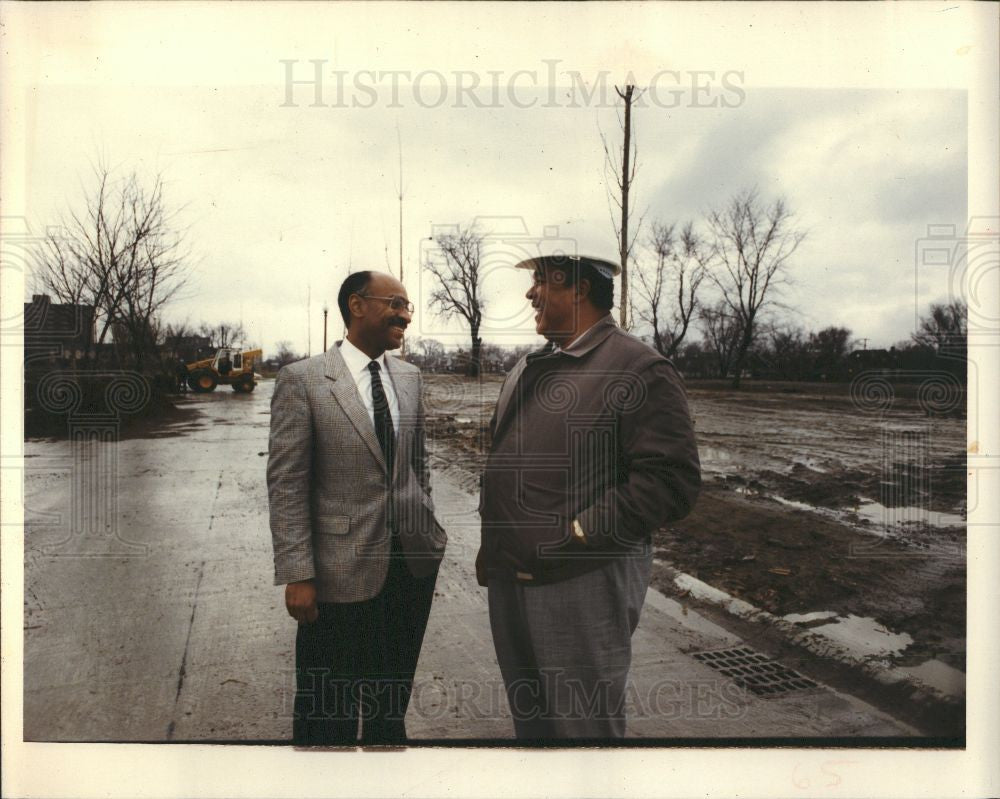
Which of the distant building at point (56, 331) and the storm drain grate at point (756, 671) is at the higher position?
the distant building at point (56, 331)

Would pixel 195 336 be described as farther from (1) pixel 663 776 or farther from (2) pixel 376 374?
(1) pixel 663 776

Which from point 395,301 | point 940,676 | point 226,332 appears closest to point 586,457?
point 395,301

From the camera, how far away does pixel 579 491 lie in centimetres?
247

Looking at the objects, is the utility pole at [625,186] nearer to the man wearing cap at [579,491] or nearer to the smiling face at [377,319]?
the man wearing cap at [579,491]

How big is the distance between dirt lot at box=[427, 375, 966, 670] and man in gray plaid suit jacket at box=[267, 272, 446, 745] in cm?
32

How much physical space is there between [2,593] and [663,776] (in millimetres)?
2880

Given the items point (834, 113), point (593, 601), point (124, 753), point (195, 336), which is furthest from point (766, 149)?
point (124, 753)

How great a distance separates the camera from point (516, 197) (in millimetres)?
2959

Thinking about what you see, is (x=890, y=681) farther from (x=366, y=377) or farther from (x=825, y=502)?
(x=366, y=377)

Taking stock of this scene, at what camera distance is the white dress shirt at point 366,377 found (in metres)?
2.49

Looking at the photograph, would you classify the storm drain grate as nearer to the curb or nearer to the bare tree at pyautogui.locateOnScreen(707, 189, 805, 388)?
the curb

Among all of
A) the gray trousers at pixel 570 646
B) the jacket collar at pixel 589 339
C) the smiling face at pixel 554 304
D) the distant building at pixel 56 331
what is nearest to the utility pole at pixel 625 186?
the smiling face at pixel 554 304

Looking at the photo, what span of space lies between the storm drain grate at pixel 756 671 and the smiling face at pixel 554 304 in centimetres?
153

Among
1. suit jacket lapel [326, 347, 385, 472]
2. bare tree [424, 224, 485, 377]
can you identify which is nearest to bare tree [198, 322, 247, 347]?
suit jacket lapel [326, 347, 385, 472]
